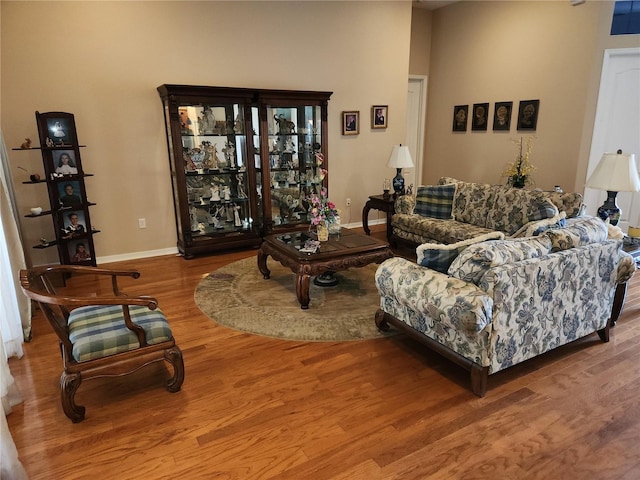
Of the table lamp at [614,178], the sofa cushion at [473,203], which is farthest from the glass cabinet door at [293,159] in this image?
the table lamp at [614,178]

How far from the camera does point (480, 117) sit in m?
6.36

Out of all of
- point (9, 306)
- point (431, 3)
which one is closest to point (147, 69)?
point (9, 306)

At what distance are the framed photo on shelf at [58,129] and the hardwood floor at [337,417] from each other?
2.05 metres

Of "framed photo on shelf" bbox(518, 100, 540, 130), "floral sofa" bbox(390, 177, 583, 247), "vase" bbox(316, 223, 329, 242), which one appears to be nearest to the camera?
"vase" bbox(316, 223, 329, 242)

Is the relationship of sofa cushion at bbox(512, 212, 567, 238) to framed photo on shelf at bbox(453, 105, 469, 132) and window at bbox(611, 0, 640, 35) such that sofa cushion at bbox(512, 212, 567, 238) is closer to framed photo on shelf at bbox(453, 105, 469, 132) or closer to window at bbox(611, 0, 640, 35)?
window at bbox(611, 0, 640, 35)

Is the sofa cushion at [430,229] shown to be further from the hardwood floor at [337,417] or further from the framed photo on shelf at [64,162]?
the framed photo on shelf at [64,162]

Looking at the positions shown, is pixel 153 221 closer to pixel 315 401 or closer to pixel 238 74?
pixel 238 74

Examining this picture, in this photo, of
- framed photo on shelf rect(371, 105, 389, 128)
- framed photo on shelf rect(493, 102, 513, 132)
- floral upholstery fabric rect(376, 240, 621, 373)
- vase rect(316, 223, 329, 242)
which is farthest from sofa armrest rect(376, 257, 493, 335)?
framed photo on shelf rect(493, 102, 513, 132)

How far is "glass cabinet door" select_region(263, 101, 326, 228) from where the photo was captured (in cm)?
513

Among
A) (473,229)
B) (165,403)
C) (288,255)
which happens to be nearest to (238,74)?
(288,255)

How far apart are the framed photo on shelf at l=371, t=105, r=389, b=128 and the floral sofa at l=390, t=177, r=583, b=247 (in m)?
1.54

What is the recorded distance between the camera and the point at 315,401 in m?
2.32

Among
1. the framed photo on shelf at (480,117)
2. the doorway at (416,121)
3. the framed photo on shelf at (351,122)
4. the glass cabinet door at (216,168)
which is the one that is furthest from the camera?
the doorway at (416,121)

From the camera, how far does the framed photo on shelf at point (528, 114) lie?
221 inches
